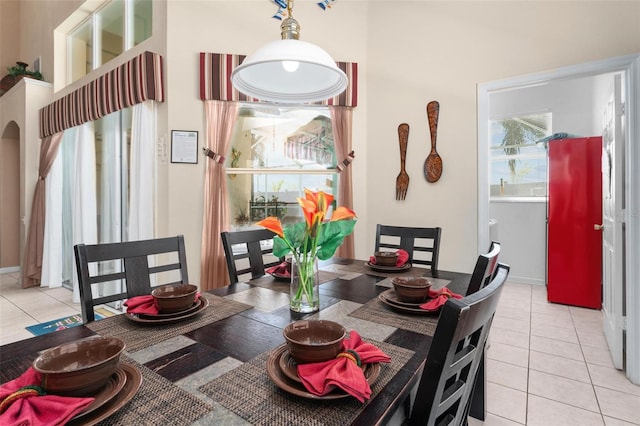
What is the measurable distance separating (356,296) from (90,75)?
173 inches

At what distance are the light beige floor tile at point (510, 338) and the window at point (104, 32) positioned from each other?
4.37m

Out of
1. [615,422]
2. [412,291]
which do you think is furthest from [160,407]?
[615,422]

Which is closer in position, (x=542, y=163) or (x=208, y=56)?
(x=208, y=56)

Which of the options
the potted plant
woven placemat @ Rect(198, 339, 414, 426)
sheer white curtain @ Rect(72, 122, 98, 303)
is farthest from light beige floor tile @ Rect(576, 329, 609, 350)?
the potted plant

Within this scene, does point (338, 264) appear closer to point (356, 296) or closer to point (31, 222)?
point (356, 296)

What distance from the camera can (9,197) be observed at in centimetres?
550

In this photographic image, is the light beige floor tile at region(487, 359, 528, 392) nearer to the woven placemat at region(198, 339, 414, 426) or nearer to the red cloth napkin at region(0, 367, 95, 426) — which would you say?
the woven placemat at region(198, 339, 414, 426)

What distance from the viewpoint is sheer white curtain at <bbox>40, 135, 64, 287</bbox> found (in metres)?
4.57

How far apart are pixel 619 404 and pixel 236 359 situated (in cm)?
242

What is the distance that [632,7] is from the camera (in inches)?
86.4

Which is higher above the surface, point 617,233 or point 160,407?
point 617,233

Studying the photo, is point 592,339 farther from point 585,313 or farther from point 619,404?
point 619,404

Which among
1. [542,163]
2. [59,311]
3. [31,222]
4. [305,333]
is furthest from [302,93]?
[31,222]

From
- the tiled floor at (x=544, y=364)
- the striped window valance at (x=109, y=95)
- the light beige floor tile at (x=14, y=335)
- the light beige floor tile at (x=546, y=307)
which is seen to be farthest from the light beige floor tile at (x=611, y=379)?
the light beige floor tile at (x=14, y=335)
